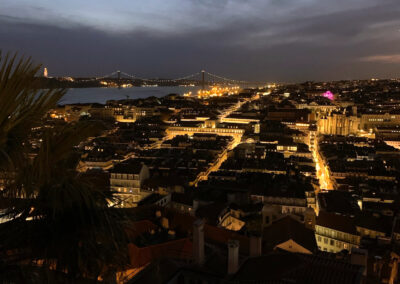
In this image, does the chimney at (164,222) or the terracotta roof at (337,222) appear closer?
the chimney at (164,222)

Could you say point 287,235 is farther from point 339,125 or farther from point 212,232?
point 339,125

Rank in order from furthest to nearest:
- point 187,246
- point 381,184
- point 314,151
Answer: point 314,151 → point 381,184 → point 187,246

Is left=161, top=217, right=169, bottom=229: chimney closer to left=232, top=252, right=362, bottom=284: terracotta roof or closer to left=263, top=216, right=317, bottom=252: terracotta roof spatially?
left=263, top=216, right=317, bottom=252: terracotta roof

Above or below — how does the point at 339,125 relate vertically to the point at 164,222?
above

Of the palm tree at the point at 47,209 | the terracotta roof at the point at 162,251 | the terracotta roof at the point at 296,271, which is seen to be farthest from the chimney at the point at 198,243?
the palm tree at the point at 47,209

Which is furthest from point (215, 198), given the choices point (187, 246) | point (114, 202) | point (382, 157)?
point (382, 157)

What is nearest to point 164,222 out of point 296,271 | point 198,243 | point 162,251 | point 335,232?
point 162,251

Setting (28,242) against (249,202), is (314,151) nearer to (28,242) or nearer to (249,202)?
(249,202)

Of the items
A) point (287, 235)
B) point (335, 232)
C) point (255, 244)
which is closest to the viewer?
point (255, 244)

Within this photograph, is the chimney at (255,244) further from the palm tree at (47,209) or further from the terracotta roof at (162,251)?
the palm tree at (47,209)
